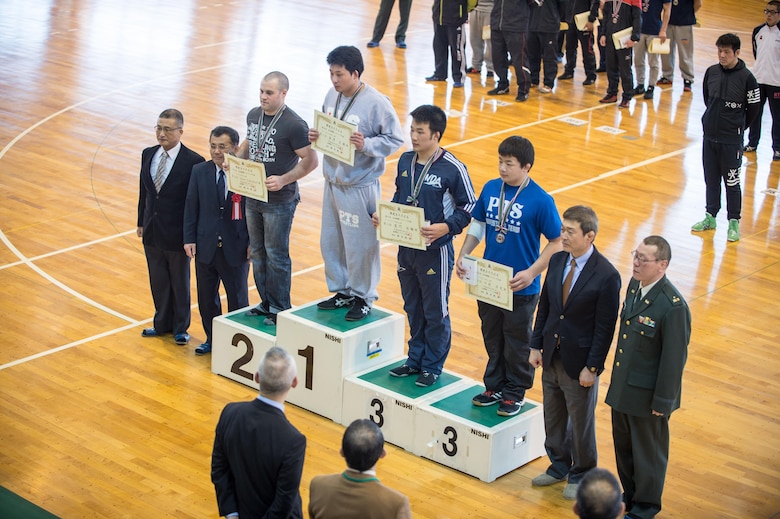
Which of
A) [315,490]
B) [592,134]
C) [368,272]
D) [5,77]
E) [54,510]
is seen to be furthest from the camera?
[5,77]

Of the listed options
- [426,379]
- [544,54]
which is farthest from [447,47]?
[426,379]

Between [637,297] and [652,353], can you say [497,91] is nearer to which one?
[637,297]

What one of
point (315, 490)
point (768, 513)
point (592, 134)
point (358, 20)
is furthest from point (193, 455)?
point (358, 20)

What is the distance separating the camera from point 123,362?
25.5 feet

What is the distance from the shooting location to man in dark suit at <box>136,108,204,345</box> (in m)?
7.96

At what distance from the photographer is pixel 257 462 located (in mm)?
4586

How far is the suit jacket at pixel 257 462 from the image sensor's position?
4.55 metres

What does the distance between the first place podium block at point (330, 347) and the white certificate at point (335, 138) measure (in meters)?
1.08

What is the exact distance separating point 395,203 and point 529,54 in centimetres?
1017

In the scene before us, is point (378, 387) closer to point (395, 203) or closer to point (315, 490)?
point (395, 203)

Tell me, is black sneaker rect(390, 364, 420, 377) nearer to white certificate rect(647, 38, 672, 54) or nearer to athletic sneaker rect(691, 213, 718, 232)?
athletic sneaker rect(691, 213, 718, 232)

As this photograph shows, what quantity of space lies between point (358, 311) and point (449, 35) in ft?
31.9

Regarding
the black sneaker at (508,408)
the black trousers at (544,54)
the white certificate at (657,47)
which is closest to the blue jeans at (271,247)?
the black sneaker at (508,408)

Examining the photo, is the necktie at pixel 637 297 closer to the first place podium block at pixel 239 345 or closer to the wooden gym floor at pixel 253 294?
the wooden gym floor at pixel 253 294
